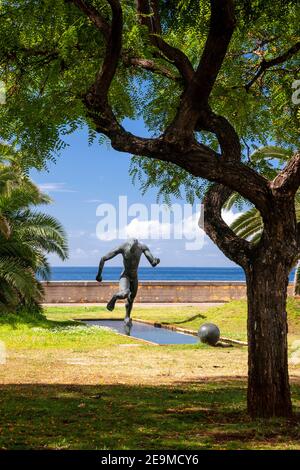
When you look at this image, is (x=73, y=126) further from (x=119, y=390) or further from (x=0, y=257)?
(x=0, y=257)

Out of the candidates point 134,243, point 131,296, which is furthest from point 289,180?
point 131,296

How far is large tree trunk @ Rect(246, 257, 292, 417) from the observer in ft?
23.6

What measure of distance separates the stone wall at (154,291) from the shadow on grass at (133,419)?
22.8 meters

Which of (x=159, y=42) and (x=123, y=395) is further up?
(x=159, y=42)

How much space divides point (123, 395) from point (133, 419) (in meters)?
1.61

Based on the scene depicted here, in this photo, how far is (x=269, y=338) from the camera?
718 centimetres

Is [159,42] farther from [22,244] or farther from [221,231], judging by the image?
[22,244]

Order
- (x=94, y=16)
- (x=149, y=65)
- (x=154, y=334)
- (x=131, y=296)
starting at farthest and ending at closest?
1. (x=154, y=334)
2. (x=131, y=296)
3. (x=149, y=65)
4. (x=94, y=16)

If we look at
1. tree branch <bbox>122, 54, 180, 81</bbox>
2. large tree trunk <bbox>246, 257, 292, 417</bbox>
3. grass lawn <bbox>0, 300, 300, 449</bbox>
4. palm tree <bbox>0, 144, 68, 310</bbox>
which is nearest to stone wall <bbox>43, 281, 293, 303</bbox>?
palm tree <bbox>0, 144, 68, 310</bbox>

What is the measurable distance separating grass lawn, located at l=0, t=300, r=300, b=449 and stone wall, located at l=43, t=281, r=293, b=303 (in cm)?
1520

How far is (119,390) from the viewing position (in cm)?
944

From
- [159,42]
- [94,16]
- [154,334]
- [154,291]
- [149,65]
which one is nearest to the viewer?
[94,16]

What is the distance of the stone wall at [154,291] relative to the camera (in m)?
32.5
